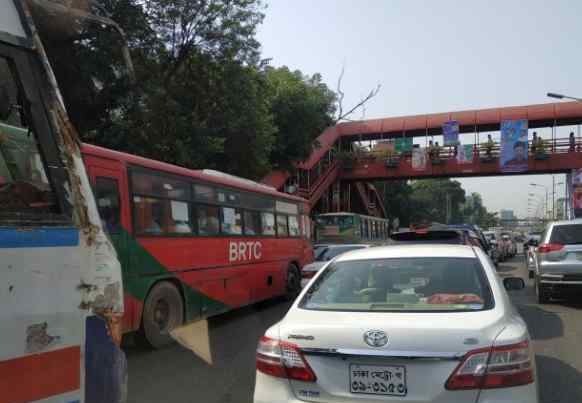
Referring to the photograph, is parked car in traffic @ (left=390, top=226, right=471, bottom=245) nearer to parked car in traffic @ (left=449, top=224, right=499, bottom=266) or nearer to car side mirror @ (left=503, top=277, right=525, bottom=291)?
parked car in traffic @ (left=449, top=224, right=499, bottom=266)

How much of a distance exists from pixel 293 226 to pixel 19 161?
11.8 metres

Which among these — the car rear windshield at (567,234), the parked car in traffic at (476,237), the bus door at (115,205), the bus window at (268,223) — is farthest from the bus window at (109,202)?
the car rear windshield at (567,234)

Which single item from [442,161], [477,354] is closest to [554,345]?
[477,354]

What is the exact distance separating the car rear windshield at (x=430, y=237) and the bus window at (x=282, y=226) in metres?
3.39

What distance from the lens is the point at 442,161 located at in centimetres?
3697

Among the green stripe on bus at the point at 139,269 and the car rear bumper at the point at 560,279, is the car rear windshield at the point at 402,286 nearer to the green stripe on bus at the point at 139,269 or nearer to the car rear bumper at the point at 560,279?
the green stripe on bus at the point at 139,269

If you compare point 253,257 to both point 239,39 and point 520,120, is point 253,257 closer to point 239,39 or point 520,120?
point 239,39

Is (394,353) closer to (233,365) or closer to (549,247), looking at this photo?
(233,365)

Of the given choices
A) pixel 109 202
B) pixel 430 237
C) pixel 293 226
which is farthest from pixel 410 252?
pixel 293 226

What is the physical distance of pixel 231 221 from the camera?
10727 millimetres

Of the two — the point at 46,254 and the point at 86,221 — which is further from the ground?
the point at 86,221

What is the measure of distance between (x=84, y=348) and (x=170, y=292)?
19.6ft

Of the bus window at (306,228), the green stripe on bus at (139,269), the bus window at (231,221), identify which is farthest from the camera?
the bus window at (306,228)

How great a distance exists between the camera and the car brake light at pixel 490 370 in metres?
3.12
